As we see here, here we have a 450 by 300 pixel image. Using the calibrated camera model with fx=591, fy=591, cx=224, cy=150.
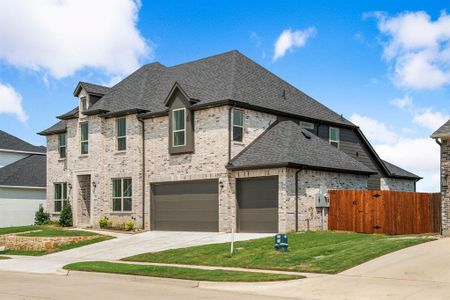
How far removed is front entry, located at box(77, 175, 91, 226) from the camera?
3697 centimetres

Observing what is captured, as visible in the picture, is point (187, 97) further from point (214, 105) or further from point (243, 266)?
point (243, 266)

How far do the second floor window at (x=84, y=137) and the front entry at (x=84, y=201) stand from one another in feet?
5.85

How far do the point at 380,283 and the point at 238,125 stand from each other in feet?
→ 52.6

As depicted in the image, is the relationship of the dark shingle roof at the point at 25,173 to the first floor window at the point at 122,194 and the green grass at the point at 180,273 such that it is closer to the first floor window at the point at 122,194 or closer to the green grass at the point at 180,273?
the first floor window at the point at 122,194

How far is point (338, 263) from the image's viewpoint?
56.6ft

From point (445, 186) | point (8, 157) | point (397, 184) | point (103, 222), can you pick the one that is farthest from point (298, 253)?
point (8, 157)

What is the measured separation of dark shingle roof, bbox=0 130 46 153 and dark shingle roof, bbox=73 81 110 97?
15514 mm

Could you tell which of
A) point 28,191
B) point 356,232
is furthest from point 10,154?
point 356,232

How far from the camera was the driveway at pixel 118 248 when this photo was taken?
75.8 feet

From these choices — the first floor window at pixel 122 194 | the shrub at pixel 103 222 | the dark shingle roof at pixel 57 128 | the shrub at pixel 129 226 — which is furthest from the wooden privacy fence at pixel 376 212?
the dark shingle roof at pixel 57 128

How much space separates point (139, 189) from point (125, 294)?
19271 mm

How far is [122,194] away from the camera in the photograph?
34.1 metres

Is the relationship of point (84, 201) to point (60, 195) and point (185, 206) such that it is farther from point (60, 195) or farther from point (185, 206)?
point (185, 206)

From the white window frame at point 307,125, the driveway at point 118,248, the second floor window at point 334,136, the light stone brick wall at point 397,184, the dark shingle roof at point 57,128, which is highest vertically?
the dark shingle roof at point 57,128
